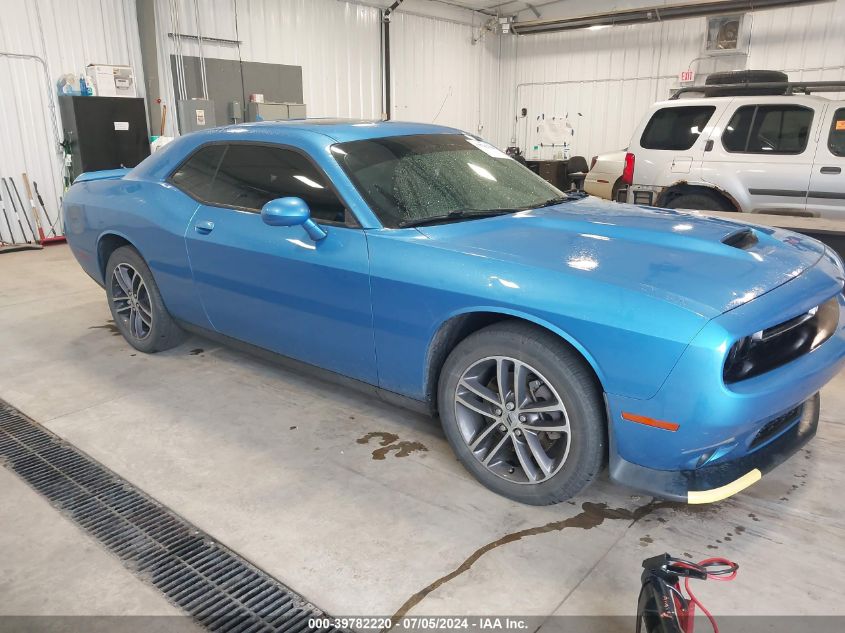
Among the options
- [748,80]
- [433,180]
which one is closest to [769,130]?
[748,80]

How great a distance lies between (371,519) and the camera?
2.37 m

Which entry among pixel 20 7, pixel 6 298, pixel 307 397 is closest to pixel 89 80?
pixel 20 7

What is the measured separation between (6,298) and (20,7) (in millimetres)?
4432

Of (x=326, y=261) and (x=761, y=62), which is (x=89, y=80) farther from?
(x=761, y=62)

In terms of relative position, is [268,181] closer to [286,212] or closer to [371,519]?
[286,212]

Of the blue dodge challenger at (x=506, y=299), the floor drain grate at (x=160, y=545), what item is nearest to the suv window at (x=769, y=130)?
the blue dodge challenger at (x=506, y=299)

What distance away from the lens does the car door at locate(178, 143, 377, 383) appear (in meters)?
2.72

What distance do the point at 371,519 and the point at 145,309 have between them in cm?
245

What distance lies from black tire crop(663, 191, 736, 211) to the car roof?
431 cm

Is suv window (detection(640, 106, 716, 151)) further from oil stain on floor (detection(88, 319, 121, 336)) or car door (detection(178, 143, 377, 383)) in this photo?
oil stain on floor (detection(88, 319, 121, 336))

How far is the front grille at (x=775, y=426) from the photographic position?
7.13 feet

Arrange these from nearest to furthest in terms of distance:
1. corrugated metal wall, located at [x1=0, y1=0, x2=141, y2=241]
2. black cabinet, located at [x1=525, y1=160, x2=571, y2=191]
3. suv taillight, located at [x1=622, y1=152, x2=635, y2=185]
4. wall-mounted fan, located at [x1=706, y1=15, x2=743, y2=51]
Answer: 1. suv taillight, located at [x1=622, y1=152, x2=635, y2=185]
2. corrugated metal wall, located at [x1=0, y1=0, x2=141, y2=241]
3. wall-mounted fan, located at [x1=706, y1=15, x2=743, y2=51]
4. black cabinet, located at [x1=525, y1=160, x2=571, y2=191]

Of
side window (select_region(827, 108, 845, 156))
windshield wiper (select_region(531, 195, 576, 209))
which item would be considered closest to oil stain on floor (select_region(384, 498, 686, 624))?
windshield wiper (select_region(531, 195, 576, 209))

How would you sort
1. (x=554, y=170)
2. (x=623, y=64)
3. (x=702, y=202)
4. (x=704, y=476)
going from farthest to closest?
(x=554, y=170) < (x=623, y=64) < (x=702, y=202) < (x=704, y=476)
